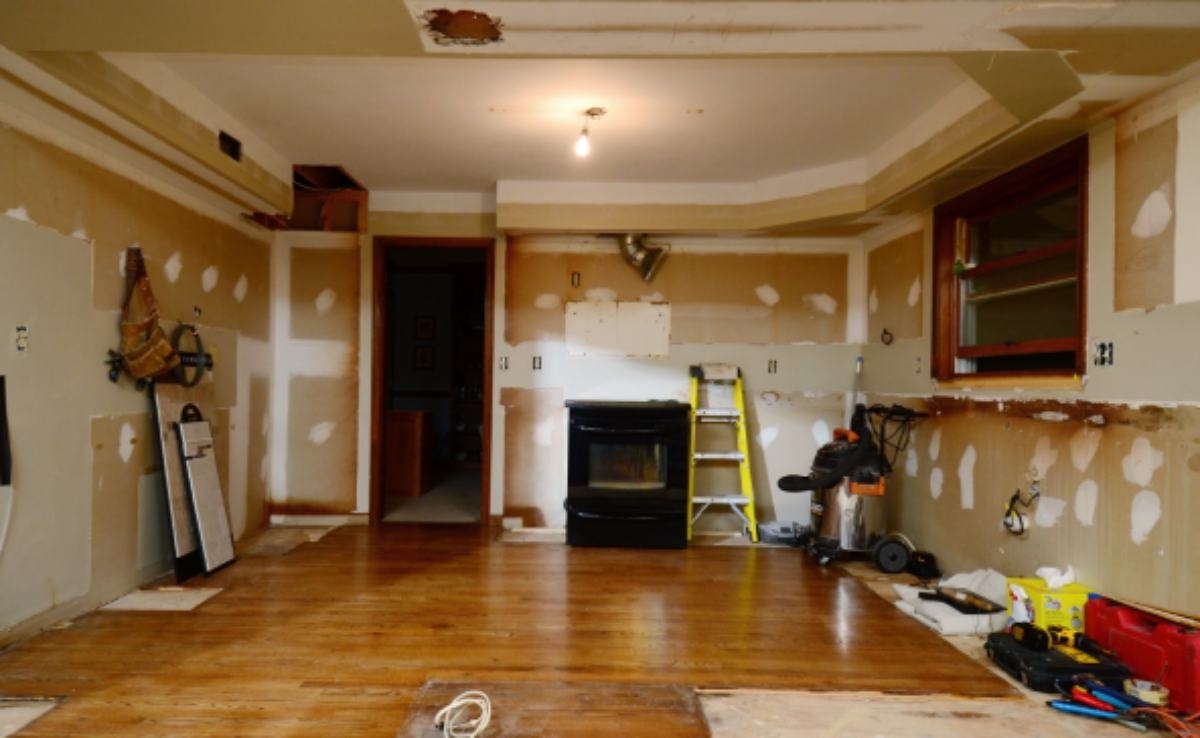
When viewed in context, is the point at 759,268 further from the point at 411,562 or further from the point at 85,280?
the point at 85,280

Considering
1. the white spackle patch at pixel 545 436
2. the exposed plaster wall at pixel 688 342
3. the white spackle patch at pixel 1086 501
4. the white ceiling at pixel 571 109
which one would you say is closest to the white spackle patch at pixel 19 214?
the white ceiling at pixel 571 109

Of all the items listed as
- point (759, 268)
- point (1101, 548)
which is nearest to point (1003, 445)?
point (1101, 548)

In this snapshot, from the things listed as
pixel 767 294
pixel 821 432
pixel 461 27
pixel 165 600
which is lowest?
pixel 165 600


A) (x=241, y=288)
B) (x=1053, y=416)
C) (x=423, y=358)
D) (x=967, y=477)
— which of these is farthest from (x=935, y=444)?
(x=423, y=358)

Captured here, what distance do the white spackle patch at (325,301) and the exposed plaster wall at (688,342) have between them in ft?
3.97

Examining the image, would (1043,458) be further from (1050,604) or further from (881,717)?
(881,717)

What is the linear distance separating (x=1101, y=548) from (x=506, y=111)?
316 centimetres

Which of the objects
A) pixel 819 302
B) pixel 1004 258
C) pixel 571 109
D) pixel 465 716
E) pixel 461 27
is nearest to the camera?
pixel 461 27

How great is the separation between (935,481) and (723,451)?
139 centimetres

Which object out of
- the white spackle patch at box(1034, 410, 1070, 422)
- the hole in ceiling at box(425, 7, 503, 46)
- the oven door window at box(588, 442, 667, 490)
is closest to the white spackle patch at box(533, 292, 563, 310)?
the oven door window at box(588, 442, 667, 490)

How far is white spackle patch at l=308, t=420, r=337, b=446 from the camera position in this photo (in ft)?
14.8

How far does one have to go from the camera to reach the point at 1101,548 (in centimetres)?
242

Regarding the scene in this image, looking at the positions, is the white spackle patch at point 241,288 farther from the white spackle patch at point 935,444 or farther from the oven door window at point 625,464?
the white spackle patch at point 935,444

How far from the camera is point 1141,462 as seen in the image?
2254mm
